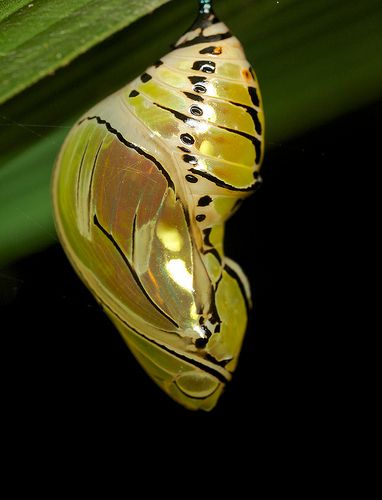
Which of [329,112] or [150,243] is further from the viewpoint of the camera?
[329,112]

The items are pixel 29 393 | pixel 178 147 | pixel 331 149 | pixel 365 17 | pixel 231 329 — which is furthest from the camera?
pixel 29 393

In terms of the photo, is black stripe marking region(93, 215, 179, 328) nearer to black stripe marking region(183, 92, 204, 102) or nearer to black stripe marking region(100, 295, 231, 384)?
black stripe marking region(100, 295, 231, 384)

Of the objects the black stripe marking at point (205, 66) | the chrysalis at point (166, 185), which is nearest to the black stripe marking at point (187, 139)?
the chrysalis at point (166, 185)

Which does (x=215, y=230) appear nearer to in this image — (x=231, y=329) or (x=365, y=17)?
(x=231, y=329)

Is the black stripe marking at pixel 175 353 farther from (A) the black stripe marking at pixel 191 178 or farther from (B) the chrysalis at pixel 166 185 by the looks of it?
(A) the black stripe marking at pixel 191 178

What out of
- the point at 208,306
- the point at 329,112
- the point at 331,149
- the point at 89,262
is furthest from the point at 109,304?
the point at 331,149

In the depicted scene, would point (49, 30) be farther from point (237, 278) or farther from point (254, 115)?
point (237, 278)

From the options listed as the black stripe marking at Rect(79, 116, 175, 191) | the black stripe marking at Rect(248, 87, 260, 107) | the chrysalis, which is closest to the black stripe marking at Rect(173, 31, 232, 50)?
the chrysalis
